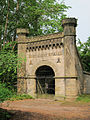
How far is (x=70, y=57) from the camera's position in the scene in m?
13.2

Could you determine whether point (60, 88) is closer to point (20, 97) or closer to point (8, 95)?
point (20, 97)

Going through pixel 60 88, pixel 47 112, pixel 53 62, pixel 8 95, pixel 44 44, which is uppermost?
pixel 44 44

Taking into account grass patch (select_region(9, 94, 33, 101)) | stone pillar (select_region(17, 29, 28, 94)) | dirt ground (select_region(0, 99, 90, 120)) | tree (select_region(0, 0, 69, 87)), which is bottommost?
grass patch (select_region(9, 94, 33, 101))

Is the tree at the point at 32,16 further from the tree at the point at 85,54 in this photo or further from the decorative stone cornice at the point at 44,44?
the tree at the point at 85,54

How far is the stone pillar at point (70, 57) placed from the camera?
42.0 feet

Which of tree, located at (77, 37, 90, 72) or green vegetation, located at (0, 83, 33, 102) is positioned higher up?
tree, located at (77, 37, 90, 72)

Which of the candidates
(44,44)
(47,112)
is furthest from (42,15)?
(47,112)

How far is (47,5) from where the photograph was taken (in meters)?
19.6

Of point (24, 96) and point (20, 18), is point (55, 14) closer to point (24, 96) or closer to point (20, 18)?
point (20, 18)

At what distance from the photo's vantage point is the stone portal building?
13.1 metres

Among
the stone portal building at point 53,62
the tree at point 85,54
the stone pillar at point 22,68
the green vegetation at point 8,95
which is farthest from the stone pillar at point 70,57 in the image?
the tree at point 85,54

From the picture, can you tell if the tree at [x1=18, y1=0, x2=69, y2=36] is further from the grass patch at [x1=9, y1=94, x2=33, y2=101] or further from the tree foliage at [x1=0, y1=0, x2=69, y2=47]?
the grass patch at [x1=9, y1=94, x2=33, y2=101]

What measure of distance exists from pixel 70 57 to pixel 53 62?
5.30 feet

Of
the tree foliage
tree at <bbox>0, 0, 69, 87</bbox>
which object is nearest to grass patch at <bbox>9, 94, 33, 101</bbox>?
tree at <bbox>0, 0, 69, 87</bbox>
